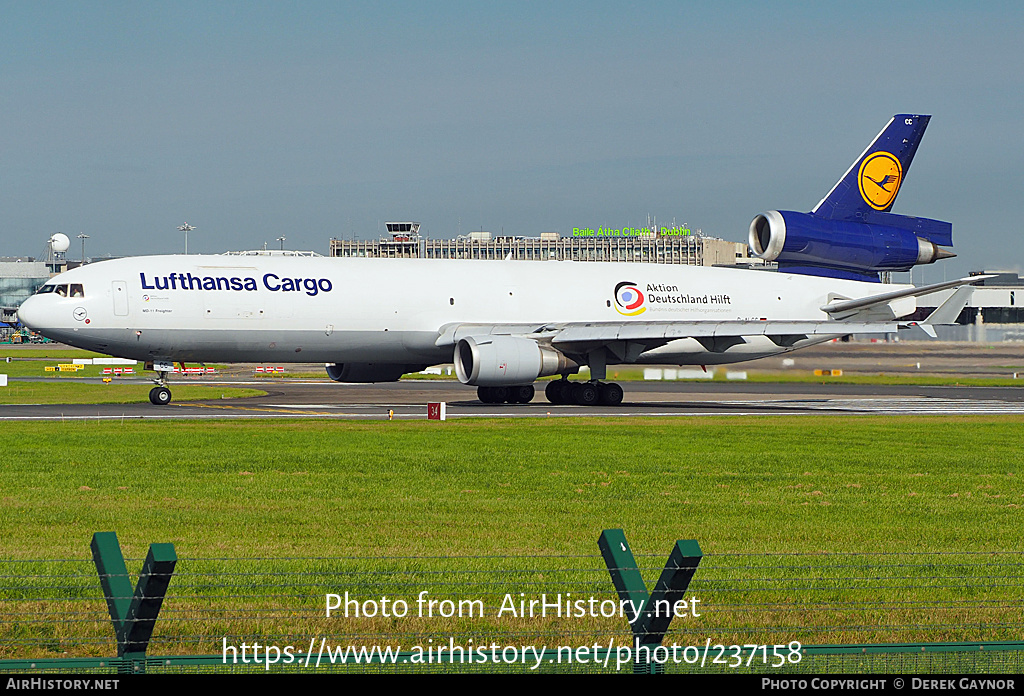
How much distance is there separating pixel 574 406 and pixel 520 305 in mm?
4383

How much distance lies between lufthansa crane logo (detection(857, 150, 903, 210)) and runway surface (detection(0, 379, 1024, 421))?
27.7 feet

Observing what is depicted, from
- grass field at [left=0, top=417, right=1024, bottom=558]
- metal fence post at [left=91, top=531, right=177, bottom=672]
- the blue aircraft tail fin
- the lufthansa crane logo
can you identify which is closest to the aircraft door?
grass field at [left=0, top=417, right=1024, bottom=558]

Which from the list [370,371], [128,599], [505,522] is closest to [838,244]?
[370,371]

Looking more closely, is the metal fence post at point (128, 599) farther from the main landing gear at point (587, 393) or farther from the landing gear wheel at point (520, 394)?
the landing gear wheel at point (520, 394)

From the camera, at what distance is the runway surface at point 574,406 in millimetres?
39062

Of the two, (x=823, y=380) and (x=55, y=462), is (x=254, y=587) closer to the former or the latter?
(x=55, y=462)

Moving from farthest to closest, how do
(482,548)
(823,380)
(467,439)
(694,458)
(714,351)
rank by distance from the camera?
(823,380) < (714,351) < (467,439) < (694,458) < (482,548)

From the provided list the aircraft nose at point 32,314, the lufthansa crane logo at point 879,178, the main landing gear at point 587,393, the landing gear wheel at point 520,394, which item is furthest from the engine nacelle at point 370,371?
the lufthansa crane logo at point 879,178

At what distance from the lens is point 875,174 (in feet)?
169

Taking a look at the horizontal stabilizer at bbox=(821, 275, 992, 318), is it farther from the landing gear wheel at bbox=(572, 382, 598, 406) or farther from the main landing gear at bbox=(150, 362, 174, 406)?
the main landing gear at bbox=(150, 362, 174, 406)

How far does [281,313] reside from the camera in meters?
41.4

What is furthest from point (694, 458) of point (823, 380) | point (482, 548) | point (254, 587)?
point (823, 380)

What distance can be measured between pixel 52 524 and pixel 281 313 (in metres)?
25.0

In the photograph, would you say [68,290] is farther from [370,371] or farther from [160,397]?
[370,371]
